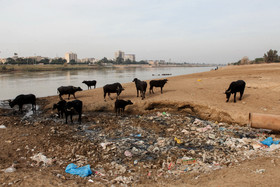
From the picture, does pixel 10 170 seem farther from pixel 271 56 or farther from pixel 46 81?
pixel 271 56

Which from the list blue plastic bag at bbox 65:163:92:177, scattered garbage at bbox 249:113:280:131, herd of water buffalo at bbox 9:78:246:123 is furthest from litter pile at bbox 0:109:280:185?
herd of water buffalo at bbox 9:78:246:123

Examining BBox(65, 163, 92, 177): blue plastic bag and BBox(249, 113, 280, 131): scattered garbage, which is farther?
BBox(249, 113, 280, 131): scattered garbage

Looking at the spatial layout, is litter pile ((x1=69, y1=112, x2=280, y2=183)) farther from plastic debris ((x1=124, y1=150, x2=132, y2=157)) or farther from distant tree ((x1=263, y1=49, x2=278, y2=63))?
distant tree ((x1=263, y1=49, x2=278, y2=63))

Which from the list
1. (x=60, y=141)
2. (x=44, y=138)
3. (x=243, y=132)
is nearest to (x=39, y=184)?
(x=60, y=141)

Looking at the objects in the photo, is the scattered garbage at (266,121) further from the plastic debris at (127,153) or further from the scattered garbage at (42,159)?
the scattered garbage at (42,159)

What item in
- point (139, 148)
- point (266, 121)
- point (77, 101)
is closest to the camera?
point (139, 148)

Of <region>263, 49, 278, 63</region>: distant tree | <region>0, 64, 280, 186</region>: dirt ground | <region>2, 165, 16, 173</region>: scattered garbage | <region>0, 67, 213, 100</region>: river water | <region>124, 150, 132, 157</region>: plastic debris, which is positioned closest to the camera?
<region>0, 64, 280, 186</region>: dirt ground

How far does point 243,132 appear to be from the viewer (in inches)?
284

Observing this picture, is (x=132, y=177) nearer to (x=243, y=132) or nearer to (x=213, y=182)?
(x=213, y=182)

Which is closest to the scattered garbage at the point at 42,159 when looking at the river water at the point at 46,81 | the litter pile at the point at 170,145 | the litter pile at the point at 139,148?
the litter pile at the point at 139,148

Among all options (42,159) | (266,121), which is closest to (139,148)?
(42,159)

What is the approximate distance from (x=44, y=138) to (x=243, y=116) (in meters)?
8.32

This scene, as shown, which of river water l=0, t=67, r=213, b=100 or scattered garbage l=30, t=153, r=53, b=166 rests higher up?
river water l=0, t=67, r=213, b=100

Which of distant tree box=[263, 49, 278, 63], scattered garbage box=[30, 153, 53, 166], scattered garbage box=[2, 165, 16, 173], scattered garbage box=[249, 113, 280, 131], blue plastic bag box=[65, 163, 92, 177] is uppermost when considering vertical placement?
distant tree box=[263, 49, 278, 63]
